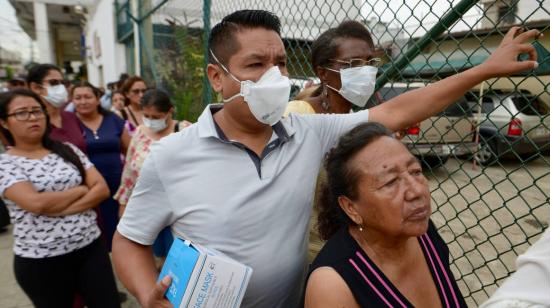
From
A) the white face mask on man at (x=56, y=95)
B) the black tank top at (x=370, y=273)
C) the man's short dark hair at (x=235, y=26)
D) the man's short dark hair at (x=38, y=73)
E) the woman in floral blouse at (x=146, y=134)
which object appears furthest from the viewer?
the man's short dark hair at (x=38, y=73)

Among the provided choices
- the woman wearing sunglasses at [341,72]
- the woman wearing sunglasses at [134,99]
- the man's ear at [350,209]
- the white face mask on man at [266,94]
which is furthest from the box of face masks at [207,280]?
the woman wearing sunglasses at [134,99]

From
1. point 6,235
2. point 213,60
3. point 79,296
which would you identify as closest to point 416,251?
point 213,60

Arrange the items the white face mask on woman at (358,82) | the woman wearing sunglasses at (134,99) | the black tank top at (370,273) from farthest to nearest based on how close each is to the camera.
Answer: the woman wearing sunglasses at (134,99)
the white face mask on woman at (358,82)
the black tank top at (370,273)

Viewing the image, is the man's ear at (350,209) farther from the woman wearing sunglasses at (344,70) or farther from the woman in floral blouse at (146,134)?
the woman in floral blouse at (146,134)

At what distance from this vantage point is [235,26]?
141 cm

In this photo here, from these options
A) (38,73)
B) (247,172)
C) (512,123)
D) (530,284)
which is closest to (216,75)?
(247,172)

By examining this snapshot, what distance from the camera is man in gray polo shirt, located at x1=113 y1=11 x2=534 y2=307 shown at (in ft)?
4.22

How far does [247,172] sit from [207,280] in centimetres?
36

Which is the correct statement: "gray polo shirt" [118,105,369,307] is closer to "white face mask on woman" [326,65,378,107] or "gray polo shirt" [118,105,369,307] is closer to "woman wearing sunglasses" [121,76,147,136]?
"white face mask on woman" [326,65,378,107]

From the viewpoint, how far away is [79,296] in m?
2.50

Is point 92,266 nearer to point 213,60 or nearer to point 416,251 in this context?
point 213,60

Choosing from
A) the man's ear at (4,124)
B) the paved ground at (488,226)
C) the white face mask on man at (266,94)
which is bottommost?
the paved ground at (488,226)

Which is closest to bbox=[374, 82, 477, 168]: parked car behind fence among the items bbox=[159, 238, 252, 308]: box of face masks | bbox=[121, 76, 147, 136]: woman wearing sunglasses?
bbox=[159, 238, 252, 308]: box of face masks

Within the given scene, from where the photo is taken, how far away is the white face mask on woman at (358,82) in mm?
1892
